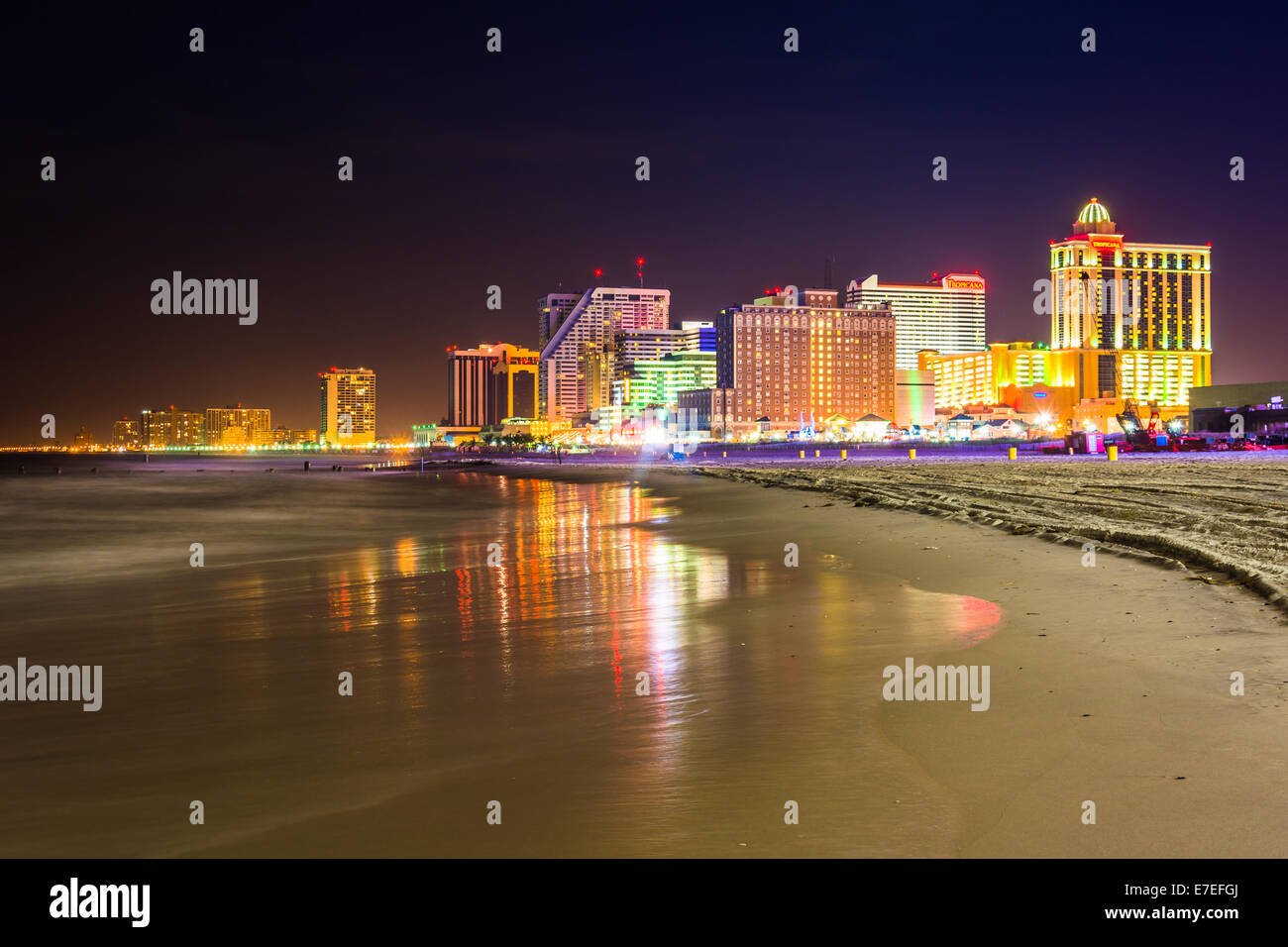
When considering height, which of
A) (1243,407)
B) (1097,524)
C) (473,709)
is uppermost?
(1243,407)

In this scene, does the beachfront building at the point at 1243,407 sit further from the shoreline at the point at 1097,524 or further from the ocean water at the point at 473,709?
the ocean water at the point at 473,709

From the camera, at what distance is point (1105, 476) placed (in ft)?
146

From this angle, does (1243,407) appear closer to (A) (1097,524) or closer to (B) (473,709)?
(A) (1097,524)

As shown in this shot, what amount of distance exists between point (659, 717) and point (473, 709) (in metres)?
1.71

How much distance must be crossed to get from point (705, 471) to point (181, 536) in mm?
48773

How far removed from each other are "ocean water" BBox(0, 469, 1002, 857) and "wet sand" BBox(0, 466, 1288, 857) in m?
0.04

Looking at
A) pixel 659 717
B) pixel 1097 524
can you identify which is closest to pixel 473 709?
pixel 659 717

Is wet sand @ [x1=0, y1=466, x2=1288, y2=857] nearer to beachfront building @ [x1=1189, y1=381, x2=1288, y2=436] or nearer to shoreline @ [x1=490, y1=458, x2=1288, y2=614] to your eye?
shoreline @ [x1=490, y1=458, x2=1288, y2=614]

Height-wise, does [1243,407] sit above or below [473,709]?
above

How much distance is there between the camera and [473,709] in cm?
873

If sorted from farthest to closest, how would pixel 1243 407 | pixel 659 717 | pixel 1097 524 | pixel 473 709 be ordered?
pixel 1243 407, pixel 1097 524, pixel 473 709, pixel 659 717

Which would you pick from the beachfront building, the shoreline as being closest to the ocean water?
the shoreline

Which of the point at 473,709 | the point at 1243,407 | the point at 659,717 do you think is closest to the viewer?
the point at 659,717
